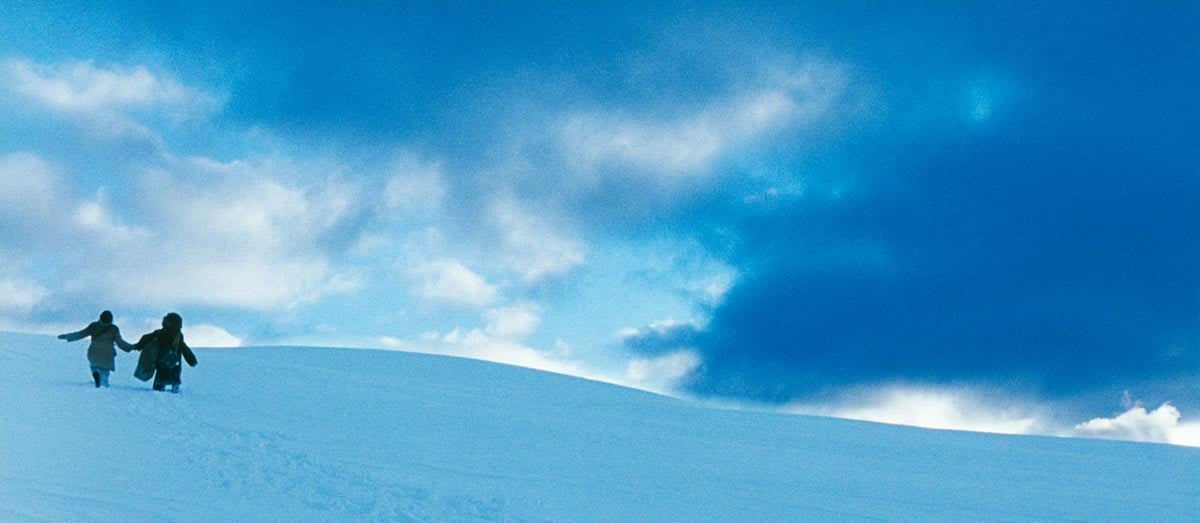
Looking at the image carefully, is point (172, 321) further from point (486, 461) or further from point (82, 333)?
point (486, 461)

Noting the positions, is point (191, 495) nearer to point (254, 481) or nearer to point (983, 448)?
point (254, 481)

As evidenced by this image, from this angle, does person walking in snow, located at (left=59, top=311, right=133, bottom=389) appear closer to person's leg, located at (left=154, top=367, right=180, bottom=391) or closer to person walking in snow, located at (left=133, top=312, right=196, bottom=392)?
person walking in snow, located at (left=133, top=312, right=196, bottom=392)

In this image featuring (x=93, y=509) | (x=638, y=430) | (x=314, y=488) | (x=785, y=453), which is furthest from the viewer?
(x=638, y=430)

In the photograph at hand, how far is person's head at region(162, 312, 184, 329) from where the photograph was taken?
53.0 ft

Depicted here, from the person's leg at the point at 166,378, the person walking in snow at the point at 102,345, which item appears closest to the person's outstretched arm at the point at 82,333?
the person walking in snow at the point at 102,345

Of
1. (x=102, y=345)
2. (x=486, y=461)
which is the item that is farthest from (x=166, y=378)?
(x=486, y=461)

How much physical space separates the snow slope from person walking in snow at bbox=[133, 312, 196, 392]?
330 mm

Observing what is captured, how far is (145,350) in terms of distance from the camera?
1579 centimetres

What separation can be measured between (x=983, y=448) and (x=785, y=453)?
4132 millimetres

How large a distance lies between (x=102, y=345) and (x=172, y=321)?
45.9 inches

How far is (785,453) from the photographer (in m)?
13.8

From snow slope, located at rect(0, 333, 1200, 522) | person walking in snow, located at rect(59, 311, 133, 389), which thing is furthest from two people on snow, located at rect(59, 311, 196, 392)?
snow slope, located at rect(0, 333, 1200, 522)

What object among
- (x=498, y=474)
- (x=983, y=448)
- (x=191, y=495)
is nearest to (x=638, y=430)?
(x=498, y=474)

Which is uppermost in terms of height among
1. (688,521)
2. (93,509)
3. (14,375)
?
(14,375)
